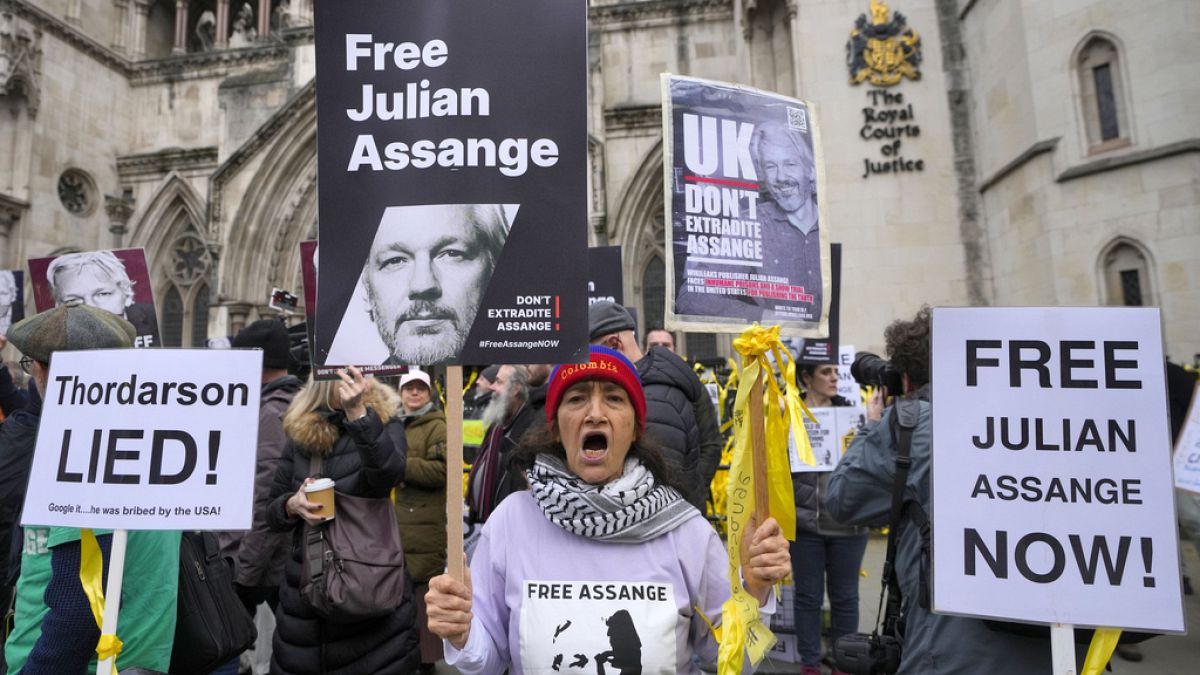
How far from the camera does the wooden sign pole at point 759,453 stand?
5.46 ft

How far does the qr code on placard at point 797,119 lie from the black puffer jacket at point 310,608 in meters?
2.48

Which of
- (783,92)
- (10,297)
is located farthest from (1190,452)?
(10,297)

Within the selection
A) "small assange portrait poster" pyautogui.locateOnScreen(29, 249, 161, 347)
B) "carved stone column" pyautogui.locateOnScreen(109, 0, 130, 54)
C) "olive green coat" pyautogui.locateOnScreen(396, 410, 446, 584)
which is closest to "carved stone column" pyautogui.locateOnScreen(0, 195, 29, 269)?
"carved stone column" pyautogui.locateOnScreen(109, 0, 130, 54)

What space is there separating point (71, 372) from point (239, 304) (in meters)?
14.7

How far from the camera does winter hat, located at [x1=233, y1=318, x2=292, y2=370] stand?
12.4 ft

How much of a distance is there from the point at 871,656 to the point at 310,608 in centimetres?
212

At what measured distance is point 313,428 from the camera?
2988mm

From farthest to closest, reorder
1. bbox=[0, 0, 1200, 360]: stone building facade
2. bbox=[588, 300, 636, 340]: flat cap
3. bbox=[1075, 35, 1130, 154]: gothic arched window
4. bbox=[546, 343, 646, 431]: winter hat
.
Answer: bbox=[1075, 35, 1130, 154]: gothic arched window → bbox=[0, 0, 1200, 360]: stone building facade → bbox=[588, 300, 636, 340]: flat cap → bbox=[546, 343, 646, 431]: winter hat

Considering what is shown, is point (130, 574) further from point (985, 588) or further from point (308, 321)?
point (985, 588)

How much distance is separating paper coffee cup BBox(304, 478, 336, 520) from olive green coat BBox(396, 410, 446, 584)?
1.15 metres

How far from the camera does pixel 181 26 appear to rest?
19.6 metres

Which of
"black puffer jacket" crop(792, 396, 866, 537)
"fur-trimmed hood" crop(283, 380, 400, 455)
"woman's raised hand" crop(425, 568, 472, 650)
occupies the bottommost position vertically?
"black puffer jacket" crop(792, 396, 866, 537)

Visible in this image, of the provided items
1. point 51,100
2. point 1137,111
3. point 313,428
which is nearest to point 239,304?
point 51,100

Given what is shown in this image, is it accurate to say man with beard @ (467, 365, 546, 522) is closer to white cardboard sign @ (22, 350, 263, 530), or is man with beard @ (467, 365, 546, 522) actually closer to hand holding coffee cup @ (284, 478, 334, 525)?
hand holding coffee cup @ (284, 478, 334, 525)
